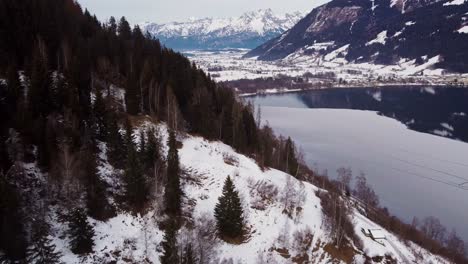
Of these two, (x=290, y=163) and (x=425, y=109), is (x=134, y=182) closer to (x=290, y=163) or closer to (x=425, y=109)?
(x=290, y=163)

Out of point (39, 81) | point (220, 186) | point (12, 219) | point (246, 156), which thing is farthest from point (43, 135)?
point (246, 156)

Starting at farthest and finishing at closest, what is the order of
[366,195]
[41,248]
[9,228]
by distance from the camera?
[366,195], [41,248], [9,228]

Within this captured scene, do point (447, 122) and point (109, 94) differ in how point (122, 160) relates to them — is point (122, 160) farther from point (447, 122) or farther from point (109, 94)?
point (447, 122)

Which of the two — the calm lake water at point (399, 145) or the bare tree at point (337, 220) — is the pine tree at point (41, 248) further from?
Result: the calm lake water at point (399, 145)

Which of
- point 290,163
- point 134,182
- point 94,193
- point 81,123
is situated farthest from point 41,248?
point 290,163

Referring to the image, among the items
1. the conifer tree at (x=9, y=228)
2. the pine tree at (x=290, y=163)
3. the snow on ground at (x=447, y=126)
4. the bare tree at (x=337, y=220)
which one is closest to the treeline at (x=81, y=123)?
the conifer tree at (x=9, y=228)
